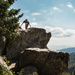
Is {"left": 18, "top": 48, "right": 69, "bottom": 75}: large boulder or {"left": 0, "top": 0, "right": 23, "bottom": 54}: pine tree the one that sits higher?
{"left": 0, "top": 0, "right": 23, "bottom": 54}: pine tree

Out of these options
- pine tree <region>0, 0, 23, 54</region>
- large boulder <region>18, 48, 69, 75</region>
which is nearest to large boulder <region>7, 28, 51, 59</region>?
large boulder <region>18, 48, 69, 75</region>

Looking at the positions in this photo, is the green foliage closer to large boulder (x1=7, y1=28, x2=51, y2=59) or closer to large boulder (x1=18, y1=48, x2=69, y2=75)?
large boulder (x1=18, y1=48, x2=69, y2=75)

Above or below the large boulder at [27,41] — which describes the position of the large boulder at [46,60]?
below

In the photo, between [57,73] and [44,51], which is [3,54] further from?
[57,73]

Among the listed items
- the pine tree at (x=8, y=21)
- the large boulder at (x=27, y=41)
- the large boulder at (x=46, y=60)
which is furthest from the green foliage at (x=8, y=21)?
the large boulder at (x=27, y=41)

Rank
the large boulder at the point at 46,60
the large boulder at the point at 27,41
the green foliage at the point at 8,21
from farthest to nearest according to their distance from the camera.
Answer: the large boulder at the point at 27,41
the large boulder at the point at 46,60
the green foliage at the point at 8,21

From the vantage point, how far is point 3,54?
78.7 ft

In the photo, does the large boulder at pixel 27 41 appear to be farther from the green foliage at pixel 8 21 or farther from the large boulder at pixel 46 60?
the green foliage at pixel 8 21

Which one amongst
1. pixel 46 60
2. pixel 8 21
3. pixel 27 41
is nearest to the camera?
pixel 8 21

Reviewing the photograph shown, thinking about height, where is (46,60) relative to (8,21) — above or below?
below

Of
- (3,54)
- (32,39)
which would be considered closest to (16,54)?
(3,54)

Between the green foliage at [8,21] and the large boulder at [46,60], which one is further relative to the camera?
the large boulder at [46,60]

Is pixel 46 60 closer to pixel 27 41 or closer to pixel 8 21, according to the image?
pixel 27 41

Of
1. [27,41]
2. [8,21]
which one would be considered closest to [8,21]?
[8,21]
